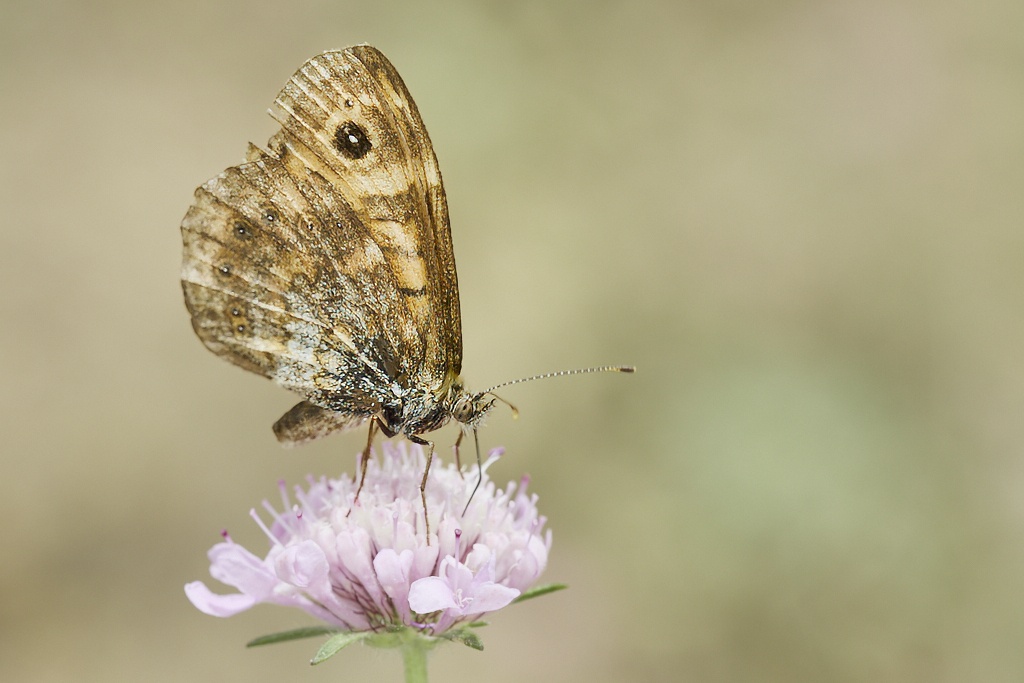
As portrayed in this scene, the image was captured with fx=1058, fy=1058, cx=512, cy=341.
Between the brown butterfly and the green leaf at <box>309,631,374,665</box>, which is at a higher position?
the brown butterfly

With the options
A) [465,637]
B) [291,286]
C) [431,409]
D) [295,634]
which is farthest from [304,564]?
[291,286]

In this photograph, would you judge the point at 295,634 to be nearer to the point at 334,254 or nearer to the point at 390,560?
the point at 390,560

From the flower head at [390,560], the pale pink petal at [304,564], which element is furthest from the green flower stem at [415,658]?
the pale pink petal at [304,564]

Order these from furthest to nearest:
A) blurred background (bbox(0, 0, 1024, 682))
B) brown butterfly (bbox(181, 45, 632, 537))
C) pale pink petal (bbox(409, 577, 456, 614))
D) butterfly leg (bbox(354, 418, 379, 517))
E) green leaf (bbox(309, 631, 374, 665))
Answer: blurred background (bbox(0, 0, 1024, 682)) → brown butterfly (bbox(181, 45, 632, 537)) → butterfly leg (bbox(354, 418, 379, 517)) → pale pink petal (bbox(409, 577, 456, 614)) → green leaf (bbox(309, 631, 374, 665))

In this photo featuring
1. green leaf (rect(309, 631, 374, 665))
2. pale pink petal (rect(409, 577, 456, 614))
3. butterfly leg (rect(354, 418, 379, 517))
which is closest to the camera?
green leaf (rect(309, 631, 374, 665))

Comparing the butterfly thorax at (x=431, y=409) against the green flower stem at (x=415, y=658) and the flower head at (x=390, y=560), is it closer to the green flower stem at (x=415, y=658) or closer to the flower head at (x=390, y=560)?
the flower head at (x=390, y=560)

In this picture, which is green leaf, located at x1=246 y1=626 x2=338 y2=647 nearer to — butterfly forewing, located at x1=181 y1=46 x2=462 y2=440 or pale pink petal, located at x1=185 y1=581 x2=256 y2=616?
pale pink petal, located at x1=185 y1=581 x2=256 y2=616

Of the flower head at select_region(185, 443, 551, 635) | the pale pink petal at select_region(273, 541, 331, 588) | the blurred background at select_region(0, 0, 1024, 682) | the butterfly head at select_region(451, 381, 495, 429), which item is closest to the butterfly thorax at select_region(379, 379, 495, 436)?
the butterfly head at select_region(451, 381, 495, 429)

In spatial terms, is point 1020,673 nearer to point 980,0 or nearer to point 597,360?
point 597,360
